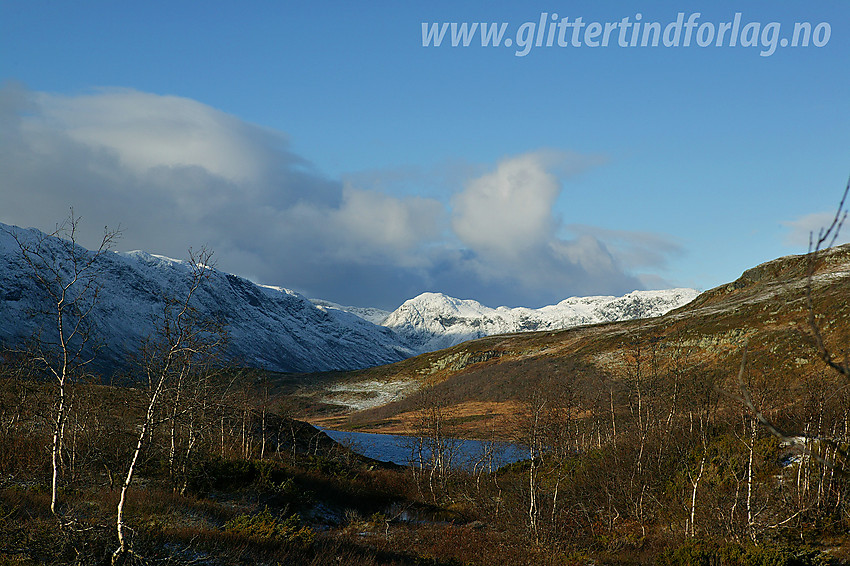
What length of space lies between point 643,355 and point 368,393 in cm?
7685

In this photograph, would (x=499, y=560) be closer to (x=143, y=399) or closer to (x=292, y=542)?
(x=292, y=542)

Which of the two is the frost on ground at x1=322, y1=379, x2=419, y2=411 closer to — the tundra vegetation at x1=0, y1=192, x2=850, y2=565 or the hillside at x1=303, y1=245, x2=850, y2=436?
the hillside at x1=303, y1=245, x2=850, y2=436

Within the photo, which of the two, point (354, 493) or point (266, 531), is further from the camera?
point (354, 493)

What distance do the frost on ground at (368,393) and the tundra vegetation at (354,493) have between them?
96.6m

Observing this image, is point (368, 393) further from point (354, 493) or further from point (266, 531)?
point (266, 531)

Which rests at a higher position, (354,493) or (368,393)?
(368,393)

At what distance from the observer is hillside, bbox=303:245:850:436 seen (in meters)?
56.6

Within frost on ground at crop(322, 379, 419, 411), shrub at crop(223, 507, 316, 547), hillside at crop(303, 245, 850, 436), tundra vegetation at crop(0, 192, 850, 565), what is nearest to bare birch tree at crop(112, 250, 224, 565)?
tundra vegetation at crop(0, 192, 850, 565)

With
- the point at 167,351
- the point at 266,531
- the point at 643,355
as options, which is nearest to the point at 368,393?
the point at 643,355

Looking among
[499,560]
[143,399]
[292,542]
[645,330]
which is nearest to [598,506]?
[499,560]

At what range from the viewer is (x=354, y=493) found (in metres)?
27.0

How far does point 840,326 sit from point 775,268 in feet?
188

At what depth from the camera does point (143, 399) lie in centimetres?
1336

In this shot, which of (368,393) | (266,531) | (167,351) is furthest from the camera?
(368,393)
